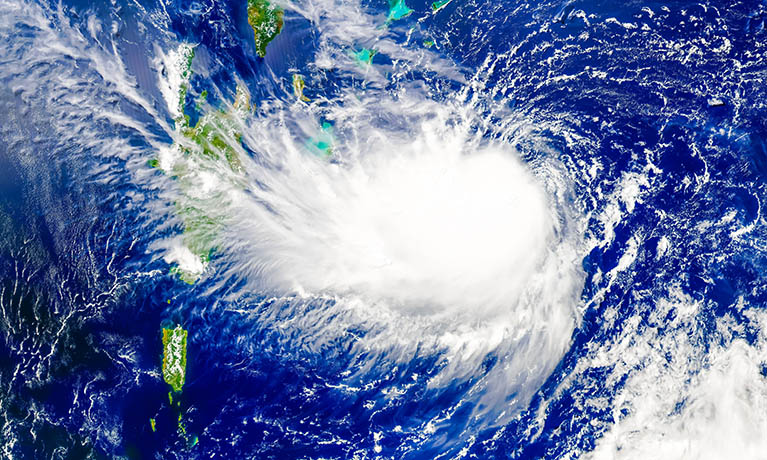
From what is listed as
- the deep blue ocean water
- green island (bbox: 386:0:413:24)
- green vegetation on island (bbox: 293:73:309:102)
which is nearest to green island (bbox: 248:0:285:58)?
the deep blue ocean water

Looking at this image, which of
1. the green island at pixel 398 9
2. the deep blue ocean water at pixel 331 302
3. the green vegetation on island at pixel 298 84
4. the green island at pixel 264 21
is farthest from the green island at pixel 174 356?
the green island at pixel 398 9

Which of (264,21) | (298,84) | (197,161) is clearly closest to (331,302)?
(197,161)

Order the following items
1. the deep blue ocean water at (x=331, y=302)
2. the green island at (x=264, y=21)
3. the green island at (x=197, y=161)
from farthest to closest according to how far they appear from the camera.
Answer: the green island at (x=197, y=161) < the green island at (x=264, y=21) < the deep blue ocean water at (x=331, y=302)

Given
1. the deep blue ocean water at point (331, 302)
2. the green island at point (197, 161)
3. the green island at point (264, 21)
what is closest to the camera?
the deep blue ocean water at point (331, 302)

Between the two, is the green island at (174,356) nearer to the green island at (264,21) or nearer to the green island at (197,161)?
the green island at (197,161)

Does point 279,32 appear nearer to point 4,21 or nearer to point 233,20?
point 233,20

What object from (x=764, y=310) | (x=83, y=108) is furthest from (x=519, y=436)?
(x=83, y=108)
